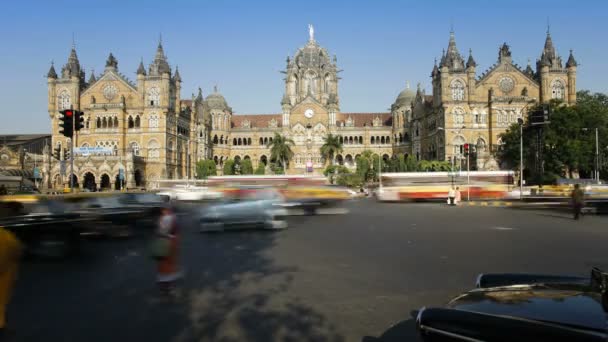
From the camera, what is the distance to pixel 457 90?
67.2 meters

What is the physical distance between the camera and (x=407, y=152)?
88000mm

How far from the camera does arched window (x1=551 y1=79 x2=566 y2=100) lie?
66.0m

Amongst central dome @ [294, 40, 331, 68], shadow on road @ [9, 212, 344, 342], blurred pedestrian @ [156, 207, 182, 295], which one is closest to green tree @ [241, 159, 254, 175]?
central dome @ [294, 40, 331, 68]

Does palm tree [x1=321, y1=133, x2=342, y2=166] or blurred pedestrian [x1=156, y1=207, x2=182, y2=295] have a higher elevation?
palm tree [x1=321, y1=133, x2=342, y2=166]

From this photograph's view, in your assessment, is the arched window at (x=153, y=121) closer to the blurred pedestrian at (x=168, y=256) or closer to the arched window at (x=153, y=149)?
the arched window at (x=153, y=149)

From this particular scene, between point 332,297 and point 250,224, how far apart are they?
1028cm

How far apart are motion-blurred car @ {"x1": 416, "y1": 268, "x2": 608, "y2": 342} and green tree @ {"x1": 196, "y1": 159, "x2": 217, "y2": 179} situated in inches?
2920

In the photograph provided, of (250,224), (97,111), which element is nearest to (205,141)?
(97,111)

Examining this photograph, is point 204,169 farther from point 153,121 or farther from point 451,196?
point 451,196

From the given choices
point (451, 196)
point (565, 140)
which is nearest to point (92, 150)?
point (451, 196)

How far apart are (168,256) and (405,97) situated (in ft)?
295

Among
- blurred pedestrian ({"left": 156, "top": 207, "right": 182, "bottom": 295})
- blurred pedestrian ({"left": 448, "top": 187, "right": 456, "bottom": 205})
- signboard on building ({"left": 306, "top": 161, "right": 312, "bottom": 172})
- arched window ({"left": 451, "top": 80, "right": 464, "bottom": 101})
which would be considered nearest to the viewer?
blurred pedestrian ({"left": 156, "top": 207, "right": 182, "bottom": 295})

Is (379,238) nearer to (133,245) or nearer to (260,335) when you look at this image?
(133,245)

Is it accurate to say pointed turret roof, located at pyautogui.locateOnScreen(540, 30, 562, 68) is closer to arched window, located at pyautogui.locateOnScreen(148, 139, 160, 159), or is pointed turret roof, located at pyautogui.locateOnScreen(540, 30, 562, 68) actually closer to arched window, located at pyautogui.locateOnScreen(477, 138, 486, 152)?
arched window, located at pyautogui.locateOnScreen(477, 138, 486, 152)
